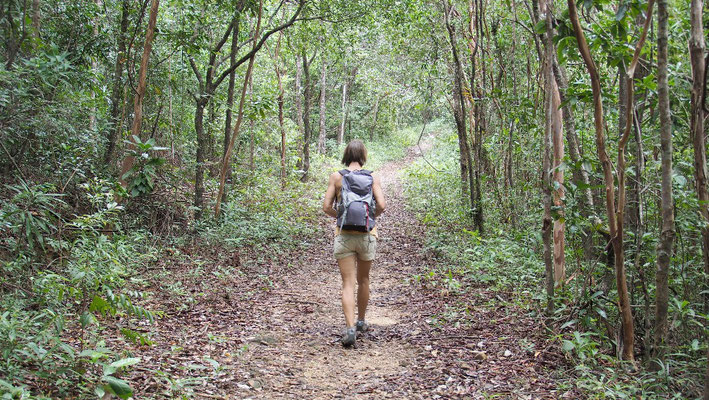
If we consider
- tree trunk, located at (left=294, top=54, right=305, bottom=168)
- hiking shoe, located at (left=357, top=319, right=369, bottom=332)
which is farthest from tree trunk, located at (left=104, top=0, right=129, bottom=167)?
tree trunk, located at (left=294, top=54, right=305, bottom=168)

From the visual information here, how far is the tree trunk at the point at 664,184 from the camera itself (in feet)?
10.3

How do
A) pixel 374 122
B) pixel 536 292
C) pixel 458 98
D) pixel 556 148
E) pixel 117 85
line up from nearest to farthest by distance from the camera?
pixel 556 148 → pixel 536 292 → pixel 117 85 → pixel 458 98 → pixel 374 122

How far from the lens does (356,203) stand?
497cm

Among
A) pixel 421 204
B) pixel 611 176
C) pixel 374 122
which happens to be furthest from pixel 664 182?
pixel 374 122

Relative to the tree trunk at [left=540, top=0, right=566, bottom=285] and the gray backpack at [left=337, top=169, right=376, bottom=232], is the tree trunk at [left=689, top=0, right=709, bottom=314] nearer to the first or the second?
the tree trunk at [left=540, top=0, right=566, bottom=285]

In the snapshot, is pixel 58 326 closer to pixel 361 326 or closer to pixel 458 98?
pixel 361 326

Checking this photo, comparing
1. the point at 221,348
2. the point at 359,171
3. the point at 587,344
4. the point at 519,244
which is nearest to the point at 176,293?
the point at 221,348

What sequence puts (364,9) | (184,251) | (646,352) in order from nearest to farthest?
Result: (646,352)
(184,251)
(364,9)

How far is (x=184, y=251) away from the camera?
26.3 ft

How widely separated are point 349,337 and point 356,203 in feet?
4.51

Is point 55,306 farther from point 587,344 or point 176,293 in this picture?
point 587,344

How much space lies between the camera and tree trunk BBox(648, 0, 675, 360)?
10.3 ft

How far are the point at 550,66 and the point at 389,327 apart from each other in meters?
3.35

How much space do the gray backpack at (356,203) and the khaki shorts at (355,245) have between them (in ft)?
0.36
